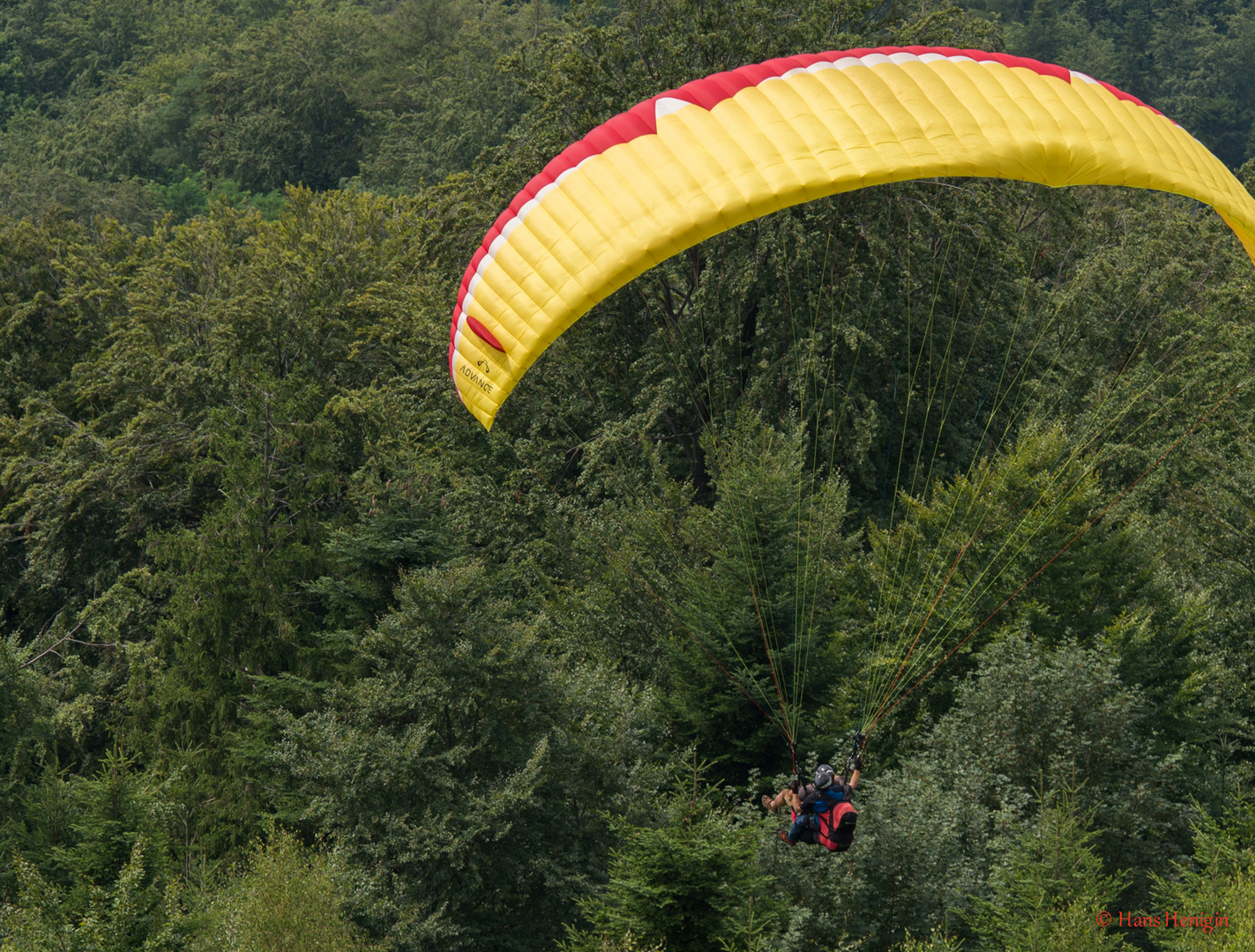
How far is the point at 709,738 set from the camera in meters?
15.6

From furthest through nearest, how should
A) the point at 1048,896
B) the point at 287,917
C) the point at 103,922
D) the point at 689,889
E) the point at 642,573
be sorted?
the point at 642,573 → the point at 103,922 → the point at 287,917 → the point at 689,889 → the point at 1048,896

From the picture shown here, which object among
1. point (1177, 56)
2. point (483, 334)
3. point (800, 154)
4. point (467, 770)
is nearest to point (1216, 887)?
point (467, 770)

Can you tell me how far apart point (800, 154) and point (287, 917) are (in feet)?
31.1

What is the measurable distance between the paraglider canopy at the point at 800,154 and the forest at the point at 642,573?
2.61 meters

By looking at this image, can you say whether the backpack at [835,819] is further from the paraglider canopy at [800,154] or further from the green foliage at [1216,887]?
the green foliage at [1216,887]

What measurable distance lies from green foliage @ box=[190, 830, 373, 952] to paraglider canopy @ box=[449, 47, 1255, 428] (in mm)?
6515

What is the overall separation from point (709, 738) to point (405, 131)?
44.6 metres

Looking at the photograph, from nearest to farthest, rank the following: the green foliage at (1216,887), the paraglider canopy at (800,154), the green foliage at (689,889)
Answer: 1. the paraglider canopy at (800,154)
2. the green foliage at (1216,887)
3. the green foliage at (689,889)

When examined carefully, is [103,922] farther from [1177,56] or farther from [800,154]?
[1177,56]

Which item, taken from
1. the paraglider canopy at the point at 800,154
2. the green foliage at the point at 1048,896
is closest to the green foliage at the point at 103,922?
the paraglider canopy at the point at 800,154

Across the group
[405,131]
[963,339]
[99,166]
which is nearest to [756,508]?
[963,339]

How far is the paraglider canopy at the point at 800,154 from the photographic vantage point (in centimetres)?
848

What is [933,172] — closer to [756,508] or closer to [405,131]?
[756,508]

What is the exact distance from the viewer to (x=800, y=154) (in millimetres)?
8562
